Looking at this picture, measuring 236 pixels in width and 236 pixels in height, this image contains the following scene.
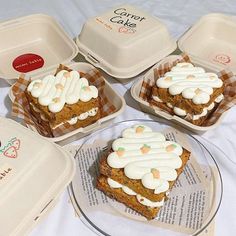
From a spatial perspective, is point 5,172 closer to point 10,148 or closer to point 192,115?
point 10,148

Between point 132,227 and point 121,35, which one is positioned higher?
point 121,35

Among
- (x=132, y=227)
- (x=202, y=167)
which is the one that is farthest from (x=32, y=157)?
(x=202, y=167)

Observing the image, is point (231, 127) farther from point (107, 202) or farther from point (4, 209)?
point (4, 209)

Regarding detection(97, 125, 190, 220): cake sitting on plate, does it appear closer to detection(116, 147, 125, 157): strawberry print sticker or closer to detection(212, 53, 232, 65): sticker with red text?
detection(116, 147, 125, 157): strawberry print sticker

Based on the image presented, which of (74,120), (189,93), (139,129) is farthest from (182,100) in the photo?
(74,120)

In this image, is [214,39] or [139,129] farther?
[214,39]

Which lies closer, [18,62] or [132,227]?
[132,227]

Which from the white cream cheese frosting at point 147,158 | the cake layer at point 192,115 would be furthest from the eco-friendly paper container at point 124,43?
the white cream cheese frosting at point 147,158
